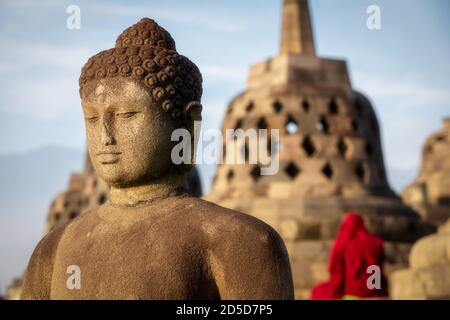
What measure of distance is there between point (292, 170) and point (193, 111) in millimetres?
13395

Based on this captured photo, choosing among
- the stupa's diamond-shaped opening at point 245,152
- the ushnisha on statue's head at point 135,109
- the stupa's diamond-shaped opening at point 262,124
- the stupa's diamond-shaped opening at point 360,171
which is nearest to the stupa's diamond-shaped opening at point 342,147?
the stupa's diamond-shaped opening at point 360,171

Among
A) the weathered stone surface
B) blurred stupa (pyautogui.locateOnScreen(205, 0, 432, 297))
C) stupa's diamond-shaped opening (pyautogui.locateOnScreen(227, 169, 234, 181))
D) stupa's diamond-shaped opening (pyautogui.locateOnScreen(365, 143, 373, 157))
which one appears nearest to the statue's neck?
the weathered stone surface

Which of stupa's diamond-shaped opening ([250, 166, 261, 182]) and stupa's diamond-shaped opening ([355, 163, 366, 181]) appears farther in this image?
stupa's diamond-shaped opening ([355, 163, 366, 181])

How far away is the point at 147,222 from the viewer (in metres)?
4.61

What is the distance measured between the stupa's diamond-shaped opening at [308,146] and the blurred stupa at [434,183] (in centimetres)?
678

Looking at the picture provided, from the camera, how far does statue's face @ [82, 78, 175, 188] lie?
15.4ft

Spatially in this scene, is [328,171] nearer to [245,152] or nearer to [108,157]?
[245,152]

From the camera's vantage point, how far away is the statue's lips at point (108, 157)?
4.71m

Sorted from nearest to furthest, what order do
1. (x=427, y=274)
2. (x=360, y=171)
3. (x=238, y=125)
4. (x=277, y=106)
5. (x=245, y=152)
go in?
(x=427, y=274) < (x=245, y=152) < (x=360, y=171) < (x=277, y=106) < (x=238, y=125)

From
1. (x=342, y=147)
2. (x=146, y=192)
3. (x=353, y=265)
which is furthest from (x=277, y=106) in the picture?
(x=146, y=192)

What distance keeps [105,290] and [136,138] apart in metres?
0.84

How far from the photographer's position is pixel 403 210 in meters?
17.7

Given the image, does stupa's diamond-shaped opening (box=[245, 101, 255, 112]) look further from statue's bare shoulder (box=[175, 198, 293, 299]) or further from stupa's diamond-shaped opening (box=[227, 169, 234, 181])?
statue's bare shoulder (box=[175, 198, 293, 299])
